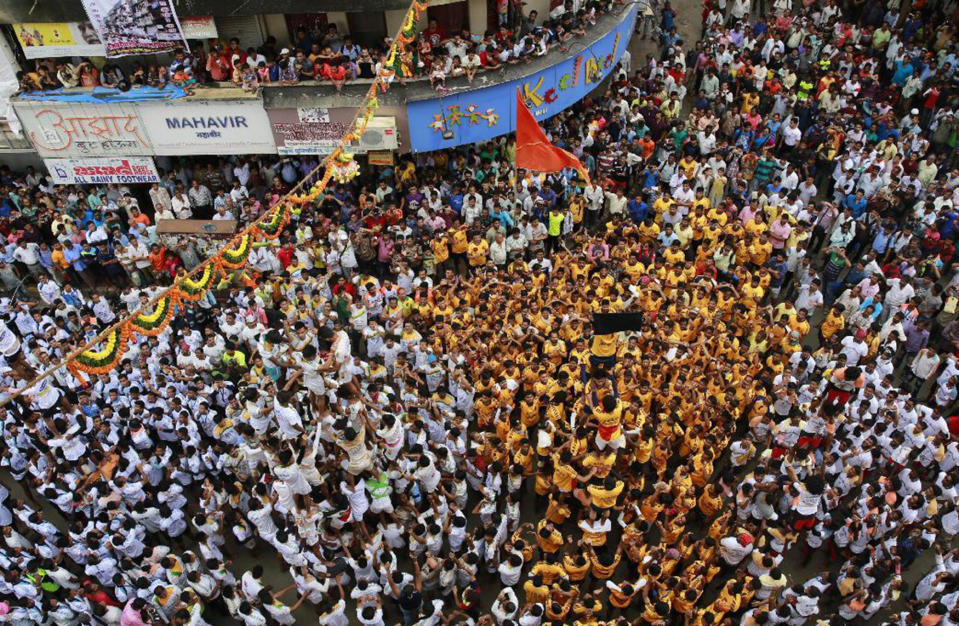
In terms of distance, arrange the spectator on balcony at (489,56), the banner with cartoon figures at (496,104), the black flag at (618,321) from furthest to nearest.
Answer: the spectator on balcony at (489,56) → the banner with cartoon figures at (496,104) → the black flag at (618,321)

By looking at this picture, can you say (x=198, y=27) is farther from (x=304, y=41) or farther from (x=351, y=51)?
(x=351, y=51)

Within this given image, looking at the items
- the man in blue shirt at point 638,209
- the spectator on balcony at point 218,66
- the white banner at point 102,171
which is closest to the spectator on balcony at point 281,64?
the spectator on balcony at point 218,66

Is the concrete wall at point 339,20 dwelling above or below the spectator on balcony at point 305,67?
above

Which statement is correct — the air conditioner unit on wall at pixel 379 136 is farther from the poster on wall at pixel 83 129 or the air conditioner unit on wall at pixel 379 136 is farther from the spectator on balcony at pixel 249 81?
the poster on wall at pixel 83 129

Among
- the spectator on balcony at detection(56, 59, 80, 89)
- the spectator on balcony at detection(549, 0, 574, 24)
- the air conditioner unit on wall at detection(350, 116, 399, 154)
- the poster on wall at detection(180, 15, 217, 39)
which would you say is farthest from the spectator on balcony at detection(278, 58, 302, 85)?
the spectator on balcony at detection(549, 0, 574, 24)

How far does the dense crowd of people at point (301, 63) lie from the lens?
52.8ft

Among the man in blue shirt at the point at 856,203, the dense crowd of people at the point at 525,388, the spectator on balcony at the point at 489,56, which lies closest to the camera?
the dense crowd of people at the point at 525,388

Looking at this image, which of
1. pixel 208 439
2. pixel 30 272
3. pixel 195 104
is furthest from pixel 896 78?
pixel 30 272

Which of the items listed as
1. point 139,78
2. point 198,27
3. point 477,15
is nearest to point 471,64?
point 477,15

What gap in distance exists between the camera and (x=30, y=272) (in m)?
16.1

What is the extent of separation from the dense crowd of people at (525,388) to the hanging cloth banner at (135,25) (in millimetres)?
2767

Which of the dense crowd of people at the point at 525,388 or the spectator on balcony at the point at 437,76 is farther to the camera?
the spectator on balcony at the point at 437,76

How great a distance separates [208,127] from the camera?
16297mm

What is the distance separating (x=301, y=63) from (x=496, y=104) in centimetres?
445
